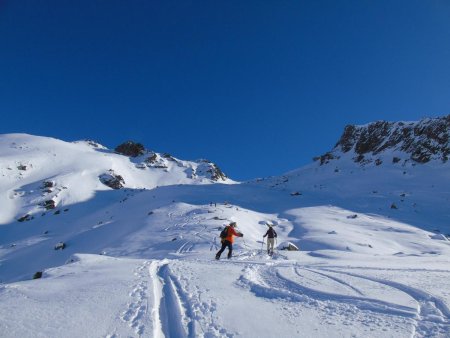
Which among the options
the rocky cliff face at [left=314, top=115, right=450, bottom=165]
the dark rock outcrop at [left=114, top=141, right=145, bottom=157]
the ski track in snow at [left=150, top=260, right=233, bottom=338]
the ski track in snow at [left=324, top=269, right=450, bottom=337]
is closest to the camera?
the ski track in snow at [left=324, top=269, right=450, bottom=337]

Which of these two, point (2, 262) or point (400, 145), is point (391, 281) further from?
point (400, 145)

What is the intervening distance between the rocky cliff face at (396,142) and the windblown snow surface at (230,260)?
10.7 ft

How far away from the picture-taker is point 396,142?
56.4 m

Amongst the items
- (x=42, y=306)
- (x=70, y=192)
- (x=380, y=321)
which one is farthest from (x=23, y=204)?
(x=380, y=321)

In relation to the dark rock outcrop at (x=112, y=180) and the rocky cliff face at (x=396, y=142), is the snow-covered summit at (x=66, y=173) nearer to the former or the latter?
the dark rock outcrop at (x=112, y=180)

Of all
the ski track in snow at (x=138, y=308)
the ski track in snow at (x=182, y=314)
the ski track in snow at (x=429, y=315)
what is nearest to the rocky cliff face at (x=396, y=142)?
the ski track in snow at (x=429, y=315)

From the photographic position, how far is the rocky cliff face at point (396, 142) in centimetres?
4888

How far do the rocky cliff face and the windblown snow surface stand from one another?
3.26 meters

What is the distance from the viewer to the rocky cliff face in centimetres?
4888

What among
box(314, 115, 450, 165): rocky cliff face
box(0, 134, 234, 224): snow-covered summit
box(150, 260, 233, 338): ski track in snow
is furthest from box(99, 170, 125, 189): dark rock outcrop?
box(150, 260, 233, 338): ski track in snow

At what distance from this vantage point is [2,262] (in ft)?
103

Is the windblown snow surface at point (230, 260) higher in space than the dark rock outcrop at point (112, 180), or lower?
lower

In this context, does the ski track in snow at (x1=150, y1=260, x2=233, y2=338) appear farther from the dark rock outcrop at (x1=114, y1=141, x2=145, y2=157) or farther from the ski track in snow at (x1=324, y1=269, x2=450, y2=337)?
the dark rock outcrop at (x1=114, y1=141, x2=145, y2=157)

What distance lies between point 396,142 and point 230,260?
51.8 metres
